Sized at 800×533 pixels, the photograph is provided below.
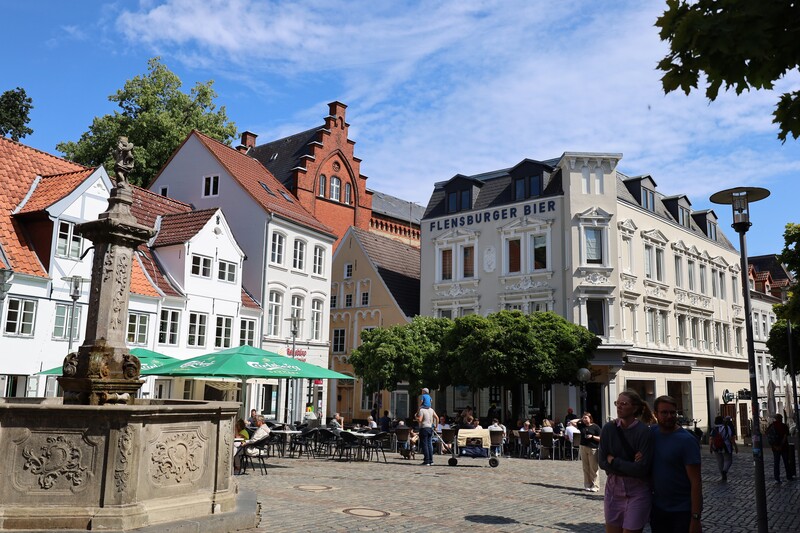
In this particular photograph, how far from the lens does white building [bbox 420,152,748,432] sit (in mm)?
34969

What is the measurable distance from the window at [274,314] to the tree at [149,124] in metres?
12.1

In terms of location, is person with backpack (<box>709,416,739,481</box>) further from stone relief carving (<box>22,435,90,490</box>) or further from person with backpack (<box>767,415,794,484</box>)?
stone relief carving (<box>22,435,90,490</box>)

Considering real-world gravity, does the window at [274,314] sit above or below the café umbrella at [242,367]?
above

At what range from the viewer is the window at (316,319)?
37.8 meters

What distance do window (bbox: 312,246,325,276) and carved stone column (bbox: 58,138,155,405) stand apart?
92.4 feet

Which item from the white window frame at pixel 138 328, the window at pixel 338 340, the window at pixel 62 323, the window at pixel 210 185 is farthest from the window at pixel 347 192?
the window at pixel 62 323

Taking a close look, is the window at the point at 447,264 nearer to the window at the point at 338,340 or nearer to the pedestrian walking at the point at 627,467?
the window at the point at 338,340

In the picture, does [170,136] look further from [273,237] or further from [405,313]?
[405,313]

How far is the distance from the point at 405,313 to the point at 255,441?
26.4 meters

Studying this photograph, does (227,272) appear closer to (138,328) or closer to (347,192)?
(138,328)

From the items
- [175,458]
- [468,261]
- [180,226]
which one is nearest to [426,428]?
[175,458]

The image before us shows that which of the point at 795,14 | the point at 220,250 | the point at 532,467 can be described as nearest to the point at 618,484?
the point at 795,14

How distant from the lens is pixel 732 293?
47406 mm

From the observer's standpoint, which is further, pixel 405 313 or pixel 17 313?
pixel 405 313
